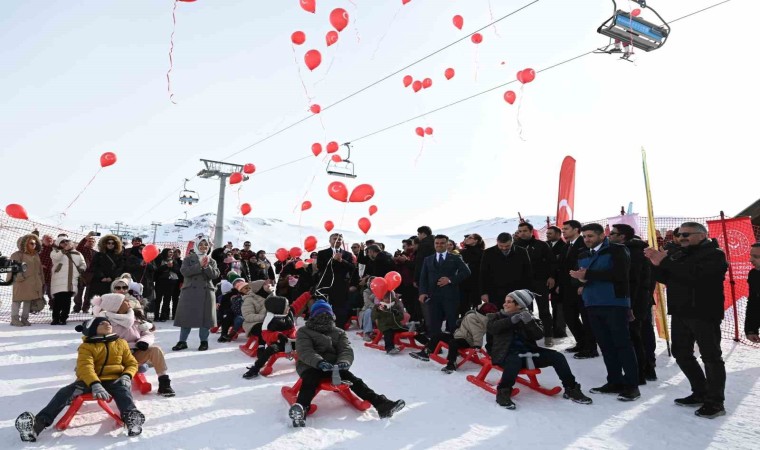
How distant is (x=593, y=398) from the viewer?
16.7 feet

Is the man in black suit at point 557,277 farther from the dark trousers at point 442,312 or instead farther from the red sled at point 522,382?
the red sled at point 522,382

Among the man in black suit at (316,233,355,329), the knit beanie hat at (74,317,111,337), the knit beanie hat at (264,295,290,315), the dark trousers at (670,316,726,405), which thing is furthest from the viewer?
the man in black suit at (316,233,355,329)

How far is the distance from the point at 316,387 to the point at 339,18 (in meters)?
6.01

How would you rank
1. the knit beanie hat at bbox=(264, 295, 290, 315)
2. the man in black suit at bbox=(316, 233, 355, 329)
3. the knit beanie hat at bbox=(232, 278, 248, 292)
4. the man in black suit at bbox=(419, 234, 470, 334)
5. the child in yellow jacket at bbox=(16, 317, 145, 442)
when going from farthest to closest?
the man in black suit at bbox=(316, 233, 355, 329) < the knit beanie hat at bbox=(232, 278, 248, 292) < the man in black suit at bbox=(419, 234, 470, 334) < the knit beanie hat at bbox=(264, 295, 290, 315) < the child in yellow jacket at bbox=(16, 317, 145, 442)

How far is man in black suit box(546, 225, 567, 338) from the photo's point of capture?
7580 mm

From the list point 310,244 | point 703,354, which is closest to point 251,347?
point 310,244

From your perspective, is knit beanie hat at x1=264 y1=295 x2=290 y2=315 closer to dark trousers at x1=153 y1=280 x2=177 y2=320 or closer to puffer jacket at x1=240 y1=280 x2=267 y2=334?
puffer jacket at x1=240 y1=280 x2=267 y2=334

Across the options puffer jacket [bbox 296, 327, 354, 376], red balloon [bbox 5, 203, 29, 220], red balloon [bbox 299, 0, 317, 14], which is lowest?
puffer jacket [bbox 296, 327, 354, 376]

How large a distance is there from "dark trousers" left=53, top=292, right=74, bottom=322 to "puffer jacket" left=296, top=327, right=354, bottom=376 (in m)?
6.70

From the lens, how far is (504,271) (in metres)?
6.76

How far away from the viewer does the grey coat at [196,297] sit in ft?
24.0

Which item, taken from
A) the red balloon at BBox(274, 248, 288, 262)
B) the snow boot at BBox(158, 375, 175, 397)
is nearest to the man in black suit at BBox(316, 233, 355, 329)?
the red balloon at BBox(274, 248, 288, 262)

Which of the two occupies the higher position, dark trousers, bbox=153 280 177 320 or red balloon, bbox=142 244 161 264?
red balloon, bbox=142 244 161 264

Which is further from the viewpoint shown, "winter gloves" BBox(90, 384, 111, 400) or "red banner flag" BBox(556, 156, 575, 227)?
"red banner flag" BBox(556, 156, 575, 227)
